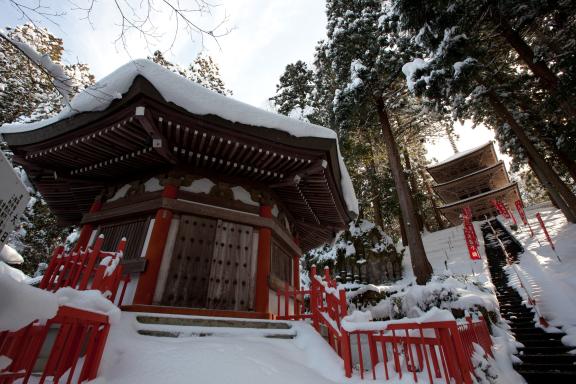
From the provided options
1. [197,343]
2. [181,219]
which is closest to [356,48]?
[181,219]

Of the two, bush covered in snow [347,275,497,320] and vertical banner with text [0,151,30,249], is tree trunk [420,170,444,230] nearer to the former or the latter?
bush covered in snow [347,275,497,320]

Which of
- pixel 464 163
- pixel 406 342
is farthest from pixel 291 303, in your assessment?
pixel 464 163

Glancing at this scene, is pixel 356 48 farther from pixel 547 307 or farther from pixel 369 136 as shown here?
pixel 547 307

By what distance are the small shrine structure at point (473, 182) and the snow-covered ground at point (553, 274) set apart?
8.14 meters

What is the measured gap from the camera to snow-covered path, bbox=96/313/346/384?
3.03 m

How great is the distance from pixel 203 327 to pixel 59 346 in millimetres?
2402

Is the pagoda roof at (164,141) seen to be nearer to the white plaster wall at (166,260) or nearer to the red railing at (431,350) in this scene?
the white plaster wall at (166,260)

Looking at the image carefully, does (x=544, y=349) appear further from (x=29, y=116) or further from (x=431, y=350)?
(x=29, y=116)

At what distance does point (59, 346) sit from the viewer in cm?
228

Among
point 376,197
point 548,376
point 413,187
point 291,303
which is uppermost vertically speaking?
point 413,187

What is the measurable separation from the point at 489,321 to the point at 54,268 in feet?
33.6

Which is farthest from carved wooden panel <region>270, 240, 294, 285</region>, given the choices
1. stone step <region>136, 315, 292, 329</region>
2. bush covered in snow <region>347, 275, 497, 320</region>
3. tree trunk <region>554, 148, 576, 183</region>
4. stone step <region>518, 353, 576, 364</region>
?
tree trunk <region>554, 148, 576, 183</region>

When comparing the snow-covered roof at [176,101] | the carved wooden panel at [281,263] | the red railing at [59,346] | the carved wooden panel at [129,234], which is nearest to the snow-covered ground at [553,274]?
the carved wooden panel at [281,263]

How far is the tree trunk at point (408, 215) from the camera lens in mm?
11641
